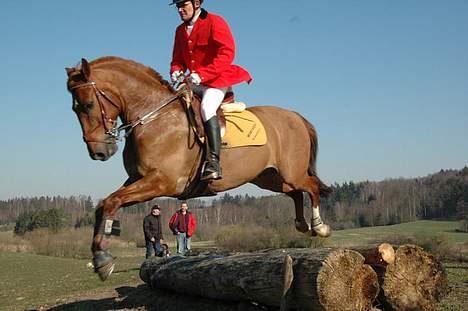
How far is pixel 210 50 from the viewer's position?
25.2 ft

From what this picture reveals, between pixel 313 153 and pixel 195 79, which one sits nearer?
pixel 195 79

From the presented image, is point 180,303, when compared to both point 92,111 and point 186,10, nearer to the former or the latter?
point 92,111

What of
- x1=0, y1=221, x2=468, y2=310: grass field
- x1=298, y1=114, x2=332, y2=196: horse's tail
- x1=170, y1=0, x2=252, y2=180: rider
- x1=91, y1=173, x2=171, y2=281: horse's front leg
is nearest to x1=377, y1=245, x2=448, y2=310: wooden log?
x1=0, y1=221, x2=468, y2=310: grass field

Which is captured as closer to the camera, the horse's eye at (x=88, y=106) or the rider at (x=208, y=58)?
the horse's eye at (x=88, y=106)

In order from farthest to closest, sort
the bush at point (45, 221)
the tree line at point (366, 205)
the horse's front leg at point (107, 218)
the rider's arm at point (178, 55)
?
the tree line at point (366, 205), the bush at point (45, 221), the rider's arm at point (178, 55), the horse's front leg at point (107, 218)

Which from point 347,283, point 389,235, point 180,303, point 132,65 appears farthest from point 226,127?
point 389,235

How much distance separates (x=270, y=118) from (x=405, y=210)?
6473cm

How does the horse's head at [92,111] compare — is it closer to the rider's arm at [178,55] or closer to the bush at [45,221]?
the rider's arm at [178,55]

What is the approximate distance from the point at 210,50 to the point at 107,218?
8.94ft

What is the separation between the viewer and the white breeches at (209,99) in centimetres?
730

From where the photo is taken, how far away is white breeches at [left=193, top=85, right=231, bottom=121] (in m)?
7.30

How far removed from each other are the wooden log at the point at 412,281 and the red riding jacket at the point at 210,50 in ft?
10.7

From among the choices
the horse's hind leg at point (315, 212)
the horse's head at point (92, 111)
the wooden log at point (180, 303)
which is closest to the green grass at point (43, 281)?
the wooden log at point (180, 303)

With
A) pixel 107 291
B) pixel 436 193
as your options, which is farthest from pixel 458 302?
pixel 436 193
